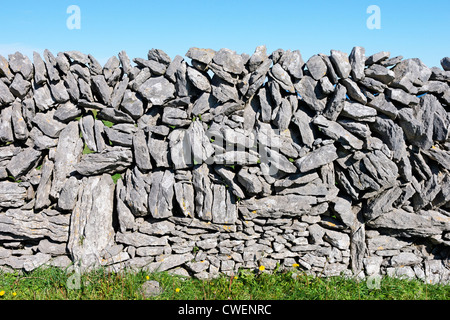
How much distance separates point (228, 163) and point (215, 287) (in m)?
2.10

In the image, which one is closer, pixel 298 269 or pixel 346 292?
pixel 346 292

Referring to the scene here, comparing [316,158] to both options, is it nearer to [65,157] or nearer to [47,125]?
[65,157]

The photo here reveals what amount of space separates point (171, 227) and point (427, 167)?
15.3 ft

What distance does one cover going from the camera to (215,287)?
18.4 feet

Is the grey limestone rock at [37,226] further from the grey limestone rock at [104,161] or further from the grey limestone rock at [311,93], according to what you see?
the grey limestone rock at [311,93]

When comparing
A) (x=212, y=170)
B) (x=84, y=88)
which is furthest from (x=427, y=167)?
(x=84, y=88)

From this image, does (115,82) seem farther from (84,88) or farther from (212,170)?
(212,170)

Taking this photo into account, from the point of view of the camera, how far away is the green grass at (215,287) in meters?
5.32

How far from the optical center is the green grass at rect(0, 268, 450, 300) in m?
5.32

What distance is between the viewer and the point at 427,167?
19.3 feet

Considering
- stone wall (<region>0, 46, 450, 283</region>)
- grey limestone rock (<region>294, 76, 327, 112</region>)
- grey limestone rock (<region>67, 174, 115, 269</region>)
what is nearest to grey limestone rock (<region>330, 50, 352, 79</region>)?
stone wall (<region>0, 46, 450, 283</region>)

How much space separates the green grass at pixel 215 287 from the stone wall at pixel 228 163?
0.22 meters

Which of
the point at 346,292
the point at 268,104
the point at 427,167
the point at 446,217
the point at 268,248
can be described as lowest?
the point at 346,292

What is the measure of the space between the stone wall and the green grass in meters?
0.22
